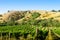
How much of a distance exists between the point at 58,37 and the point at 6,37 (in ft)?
17.6

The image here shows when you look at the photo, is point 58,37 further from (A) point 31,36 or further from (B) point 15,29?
(B) point 15,29

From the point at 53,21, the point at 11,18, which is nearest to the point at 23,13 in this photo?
the point at 11,18

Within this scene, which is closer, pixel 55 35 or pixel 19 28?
pixel 55 35

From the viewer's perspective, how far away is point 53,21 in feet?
86.4

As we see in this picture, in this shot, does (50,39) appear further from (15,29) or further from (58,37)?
(15,29)

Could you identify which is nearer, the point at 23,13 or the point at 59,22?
the point at 59,22

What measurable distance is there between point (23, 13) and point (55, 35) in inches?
535

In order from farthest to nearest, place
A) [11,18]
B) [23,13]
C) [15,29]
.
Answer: [23,13], [11,18], [15,29]

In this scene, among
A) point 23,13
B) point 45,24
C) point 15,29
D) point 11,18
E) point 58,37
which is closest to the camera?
point 58,37

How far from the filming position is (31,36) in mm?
20953

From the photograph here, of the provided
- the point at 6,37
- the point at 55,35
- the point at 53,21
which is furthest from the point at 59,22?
the point at 6,37

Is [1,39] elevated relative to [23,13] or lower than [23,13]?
lower

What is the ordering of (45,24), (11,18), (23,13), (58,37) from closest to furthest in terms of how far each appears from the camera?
(58,37), (45,24), (11,18), (23,13)

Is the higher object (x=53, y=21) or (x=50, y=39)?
(x=53, y=21)
